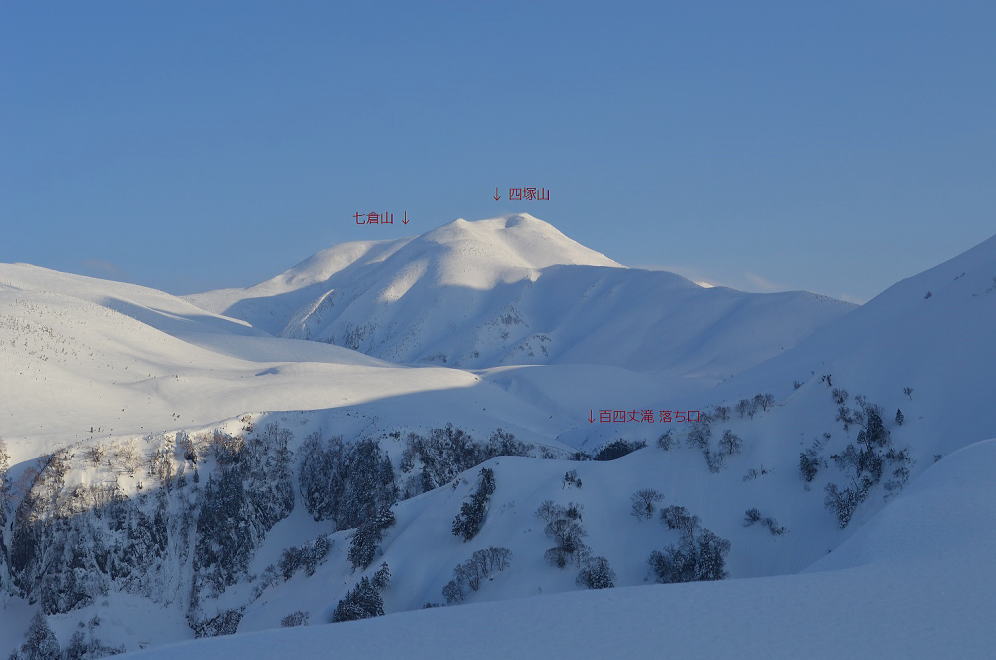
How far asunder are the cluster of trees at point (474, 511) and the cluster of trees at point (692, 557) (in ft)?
23.0

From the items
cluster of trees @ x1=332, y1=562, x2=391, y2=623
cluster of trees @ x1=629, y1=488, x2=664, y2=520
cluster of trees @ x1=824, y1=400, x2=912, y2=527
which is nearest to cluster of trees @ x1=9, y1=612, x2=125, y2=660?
cluster of trees @ x1=332, y1=562, x2=391, y2=623

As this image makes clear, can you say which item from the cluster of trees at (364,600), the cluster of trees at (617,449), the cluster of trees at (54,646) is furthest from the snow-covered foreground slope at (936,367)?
the cluster of trees at (54,646)

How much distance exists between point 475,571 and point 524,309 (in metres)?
114

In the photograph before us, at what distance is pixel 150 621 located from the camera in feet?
129

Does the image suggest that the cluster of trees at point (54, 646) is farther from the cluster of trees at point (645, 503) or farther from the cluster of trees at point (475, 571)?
the cluster of trees at point (645, 503)

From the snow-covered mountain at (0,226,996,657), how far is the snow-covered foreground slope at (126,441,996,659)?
57mm

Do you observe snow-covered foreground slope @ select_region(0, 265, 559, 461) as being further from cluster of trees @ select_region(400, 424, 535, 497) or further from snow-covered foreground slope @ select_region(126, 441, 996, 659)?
snow-covered foreground slope @ select_region(126, 441, 996, 659)

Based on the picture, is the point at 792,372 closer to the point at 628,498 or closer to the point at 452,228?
the point at 628,498

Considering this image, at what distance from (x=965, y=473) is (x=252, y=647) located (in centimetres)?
1609

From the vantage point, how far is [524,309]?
468ft

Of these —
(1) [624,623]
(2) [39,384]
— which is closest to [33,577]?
(2) [39,384]

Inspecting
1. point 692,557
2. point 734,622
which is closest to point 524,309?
point 692,557

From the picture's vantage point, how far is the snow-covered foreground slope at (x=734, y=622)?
1029cm

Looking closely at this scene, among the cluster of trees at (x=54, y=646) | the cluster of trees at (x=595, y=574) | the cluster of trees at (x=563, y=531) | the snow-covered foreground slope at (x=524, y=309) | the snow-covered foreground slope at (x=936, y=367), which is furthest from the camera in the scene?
the snow-covered foreground slope at (x=524, y=309)
